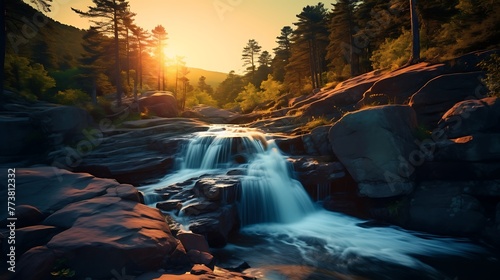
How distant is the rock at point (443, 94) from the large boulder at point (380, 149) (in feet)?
5.26

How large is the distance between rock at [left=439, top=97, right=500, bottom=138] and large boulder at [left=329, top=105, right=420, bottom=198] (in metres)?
1.33

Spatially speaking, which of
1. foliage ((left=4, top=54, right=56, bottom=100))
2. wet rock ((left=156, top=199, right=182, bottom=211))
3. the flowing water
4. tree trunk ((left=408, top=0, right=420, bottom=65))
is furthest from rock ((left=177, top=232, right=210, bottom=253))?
foliage ((left=4, top=54, right=56, bottom=100))

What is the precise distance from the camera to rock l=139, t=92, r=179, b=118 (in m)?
32.6

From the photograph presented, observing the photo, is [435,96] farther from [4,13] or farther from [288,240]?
[4,13]

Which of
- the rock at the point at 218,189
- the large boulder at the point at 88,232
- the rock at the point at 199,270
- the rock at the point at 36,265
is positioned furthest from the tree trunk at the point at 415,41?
the rock at the point at 36,265

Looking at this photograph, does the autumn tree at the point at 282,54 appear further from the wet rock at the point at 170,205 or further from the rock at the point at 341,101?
the wet rock at the point at 170,205

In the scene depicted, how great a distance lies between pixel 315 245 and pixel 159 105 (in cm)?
2871

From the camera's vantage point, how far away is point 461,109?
979 cm

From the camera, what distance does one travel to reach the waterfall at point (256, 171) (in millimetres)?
10797

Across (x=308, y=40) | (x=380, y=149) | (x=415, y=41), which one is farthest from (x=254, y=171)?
(x=308, y=40)

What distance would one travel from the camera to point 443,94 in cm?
1208

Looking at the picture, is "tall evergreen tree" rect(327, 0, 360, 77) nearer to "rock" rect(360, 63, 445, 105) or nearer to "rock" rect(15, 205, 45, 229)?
"rock" rect(360, 63, 445, 105)

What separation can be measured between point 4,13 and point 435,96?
27162 mm

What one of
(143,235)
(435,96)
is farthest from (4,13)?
(435,96)
